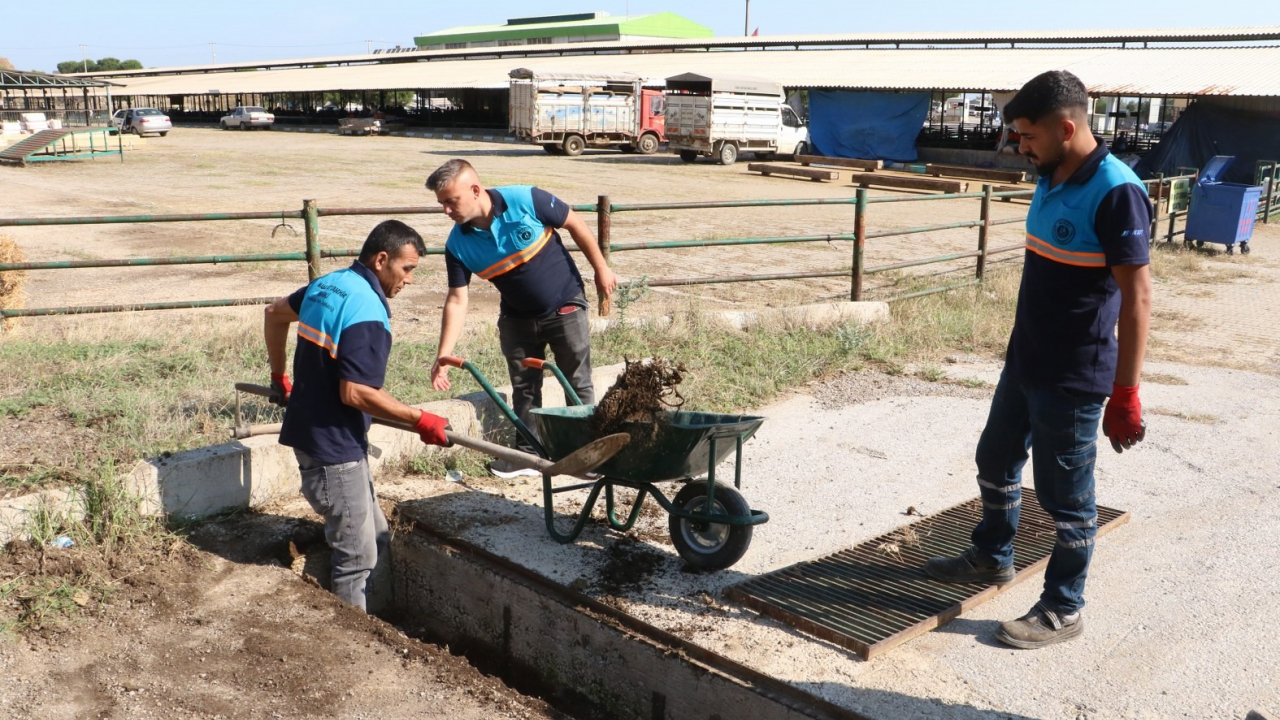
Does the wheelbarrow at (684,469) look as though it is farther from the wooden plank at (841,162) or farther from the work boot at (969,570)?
the wooden plank at (841,162)

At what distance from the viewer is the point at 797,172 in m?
29.0

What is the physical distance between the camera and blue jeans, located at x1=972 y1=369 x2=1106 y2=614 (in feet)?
11.6

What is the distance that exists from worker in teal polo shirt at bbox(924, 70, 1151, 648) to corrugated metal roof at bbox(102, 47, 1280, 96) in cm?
2581

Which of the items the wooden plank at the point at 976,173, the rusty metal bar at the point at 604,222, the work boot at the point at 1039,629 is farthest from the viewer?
the wooden plank at the point at 976,173

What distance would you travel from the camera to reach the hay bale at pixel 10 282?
281 inches

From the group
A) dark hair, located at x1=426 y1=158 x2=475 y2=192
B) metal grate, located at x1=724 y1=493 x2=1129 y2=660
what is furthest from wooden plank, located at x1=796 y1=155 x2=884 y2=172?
dark hair, located at x1=426 y1=158 x2=475 y2=192

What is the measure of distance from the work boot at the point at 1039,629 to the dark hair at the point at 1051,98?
172cm

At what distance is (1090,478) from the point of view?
3619mm

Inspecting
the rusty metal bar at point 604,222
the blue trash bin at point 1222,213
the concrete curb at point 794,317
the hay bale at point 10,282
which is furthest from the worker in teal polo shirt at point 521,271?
the blue trash bin at point 1222,213

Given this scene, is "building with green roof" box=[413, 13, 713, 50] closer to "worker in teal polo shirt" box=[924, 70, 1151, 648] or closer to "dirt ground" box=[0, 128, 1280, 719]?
"dirt ground" box=[0, 128, 1280, 719]

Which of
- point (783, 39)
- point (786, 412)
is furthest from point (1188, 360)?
point (783, 39)

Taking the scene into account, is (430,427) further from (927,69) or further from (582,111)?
(927,69)

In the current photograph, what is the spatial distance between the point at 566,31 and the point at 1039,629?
278 ft

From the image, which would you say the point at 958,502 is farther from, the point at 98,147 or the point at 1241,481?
the point at 98,147
